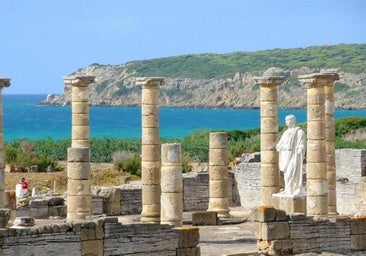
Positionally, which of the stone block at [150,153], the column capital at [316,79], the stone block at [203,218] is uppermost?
the column capital at [316,79]

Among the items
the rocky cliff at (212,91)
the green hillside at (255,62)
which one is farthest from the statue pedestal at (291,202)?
the green hillside at (255,62)

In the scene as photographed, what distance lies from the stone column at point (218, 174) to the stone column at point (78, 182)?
536 centimetres

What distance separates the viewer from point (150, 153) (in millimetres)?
29703

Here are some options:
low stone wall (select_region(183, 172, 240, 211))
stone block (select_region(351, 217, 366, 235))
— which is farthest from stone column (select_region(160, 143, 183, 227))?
low stone wall (select_region(183, 172, 240, 211))

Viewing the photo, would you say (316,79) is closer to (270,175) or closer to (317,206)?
(317,206)

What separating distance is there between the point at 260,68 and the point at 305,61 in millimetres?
7152

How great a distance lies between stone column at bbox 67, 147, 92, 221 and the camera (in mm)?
25859

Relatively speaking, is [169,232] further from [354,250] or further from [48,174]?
[48,174]

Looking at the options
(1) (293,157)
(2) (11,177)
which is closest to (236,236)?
(1) (293,157)

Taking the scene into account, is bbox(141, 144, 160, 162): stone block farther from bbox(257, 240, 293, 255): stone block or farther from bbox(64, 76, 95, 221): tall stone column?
bbox(257, 240, 293, 255): stone block

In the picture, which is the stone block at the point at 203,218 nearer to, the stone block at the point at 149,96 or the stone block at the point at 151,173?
the stone block at the point at 151,173

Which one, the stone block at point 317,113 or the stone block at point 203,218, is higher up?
the stone block at point 317,113

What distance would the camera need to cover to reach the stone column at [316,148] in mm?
27766

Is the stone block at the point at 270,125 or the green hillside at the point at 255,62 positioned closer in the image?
the stone block at the point at 270,125
